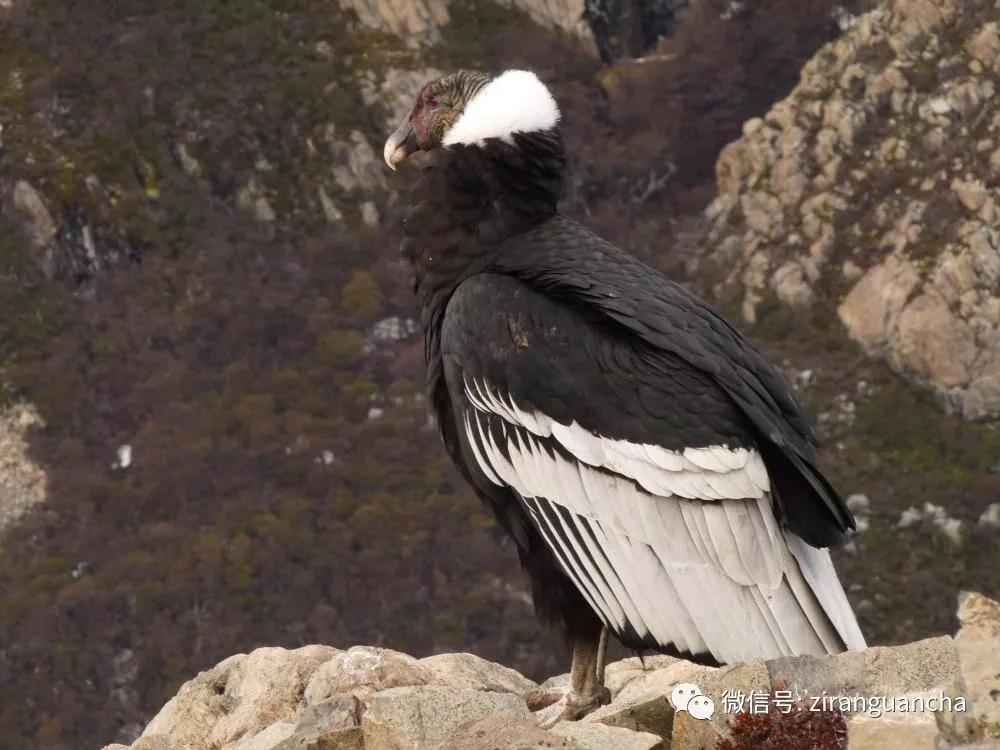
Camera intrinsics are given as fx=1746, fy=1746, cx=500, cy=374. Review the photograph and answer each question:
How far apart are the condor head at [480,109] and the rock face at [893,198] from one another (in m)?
39.9

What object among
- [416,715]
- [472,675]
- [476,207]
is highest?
[476,207]

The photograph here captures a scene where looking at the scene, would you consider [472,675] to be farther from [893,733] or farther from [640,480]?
[893,733]

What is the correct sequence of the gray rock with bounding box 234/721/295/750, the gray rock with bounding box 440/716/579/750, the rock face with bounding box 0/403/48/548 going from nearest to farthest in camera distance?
1. the gray rock with bounding box 440/716/579/750
2. the gray rock with bounding box 234/721/295/750
3. the rock face with bounding box 0/403/48/548

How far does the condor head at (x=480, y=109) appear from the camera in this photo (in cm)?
1069

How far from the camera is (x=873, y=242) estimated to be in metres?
54.4

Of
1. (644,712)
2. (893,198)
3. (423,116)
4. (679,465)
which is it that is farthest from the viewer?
(893,198)

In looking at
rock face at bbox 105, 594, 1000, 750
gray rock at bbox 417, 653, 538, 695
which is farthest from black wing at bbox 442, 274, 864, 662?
gray rock at bbox 417, 653, 538, 695

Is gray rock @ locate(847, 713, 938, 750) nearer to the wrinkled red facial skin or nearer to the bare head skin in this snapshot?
the bare head skin

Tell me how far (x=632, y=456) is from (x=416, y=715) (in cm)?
200

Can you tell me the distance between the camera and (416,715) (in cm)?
1002

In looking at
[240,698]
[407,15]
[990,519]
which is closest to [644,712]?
[240,698]

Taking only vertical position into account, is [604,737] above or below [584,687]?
above

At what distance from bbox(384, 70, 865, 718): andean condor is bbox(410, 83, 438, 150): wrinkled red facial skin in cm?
85

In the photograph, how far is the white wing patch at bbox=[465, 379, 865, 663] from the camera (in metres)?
9.36
